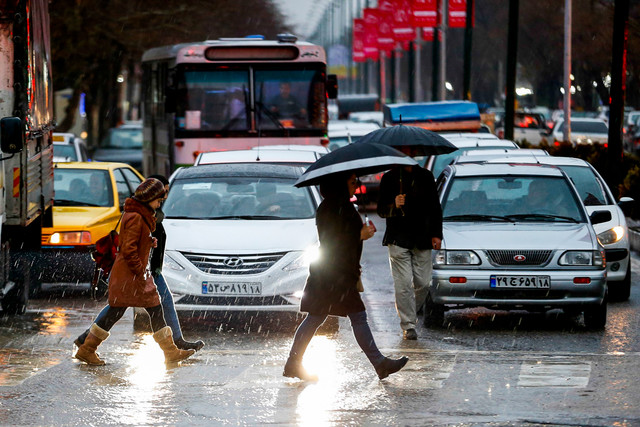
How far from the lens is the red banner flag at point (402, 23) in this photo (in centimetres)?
4891

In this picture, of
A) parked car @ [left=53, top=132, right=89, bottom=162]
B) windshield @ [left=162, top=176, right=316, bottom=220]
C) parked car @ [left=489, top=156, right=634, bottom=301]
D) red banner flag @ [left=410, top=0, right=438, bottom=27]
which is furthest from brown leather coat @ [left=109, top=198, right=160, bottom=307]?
red banner flag @ [left=410, top=0, right=438, bottom=27]

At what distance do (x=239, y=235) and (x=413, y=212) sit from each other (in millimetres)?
1606

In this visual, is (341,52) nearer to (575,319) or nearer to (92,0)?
(92,0)

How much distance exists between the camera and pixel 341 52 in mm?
116250

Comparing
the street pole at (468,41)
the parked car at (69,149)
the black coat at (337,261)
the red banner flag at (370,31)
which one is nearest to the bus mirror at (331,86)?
the parked car at (69,149)

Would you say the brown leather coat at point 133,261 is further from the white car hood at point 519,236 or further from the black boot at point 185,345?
the white car hood at point 519,236

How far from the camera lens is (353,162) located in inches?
352

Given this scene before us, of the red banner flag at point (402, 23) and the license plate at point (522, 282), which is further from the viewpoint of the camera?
the red banner flag at point (402, 23)

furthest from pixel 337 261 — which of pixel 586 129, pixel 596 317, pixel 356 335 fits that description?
pixel 586 129

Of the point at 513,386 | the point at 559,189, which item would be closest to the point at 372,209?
the point at 559,189

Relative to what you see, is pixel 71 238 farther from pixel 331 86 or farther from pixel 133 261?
pixel 331 86

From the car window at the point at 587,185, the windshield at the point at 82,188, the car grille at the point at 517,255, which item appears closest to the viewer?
the car grille at the point at 517,255

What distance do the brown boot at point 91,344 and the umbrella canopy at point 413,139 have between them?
3.24 metres

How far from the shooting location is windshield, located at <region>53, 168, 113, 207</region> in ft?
50.4
